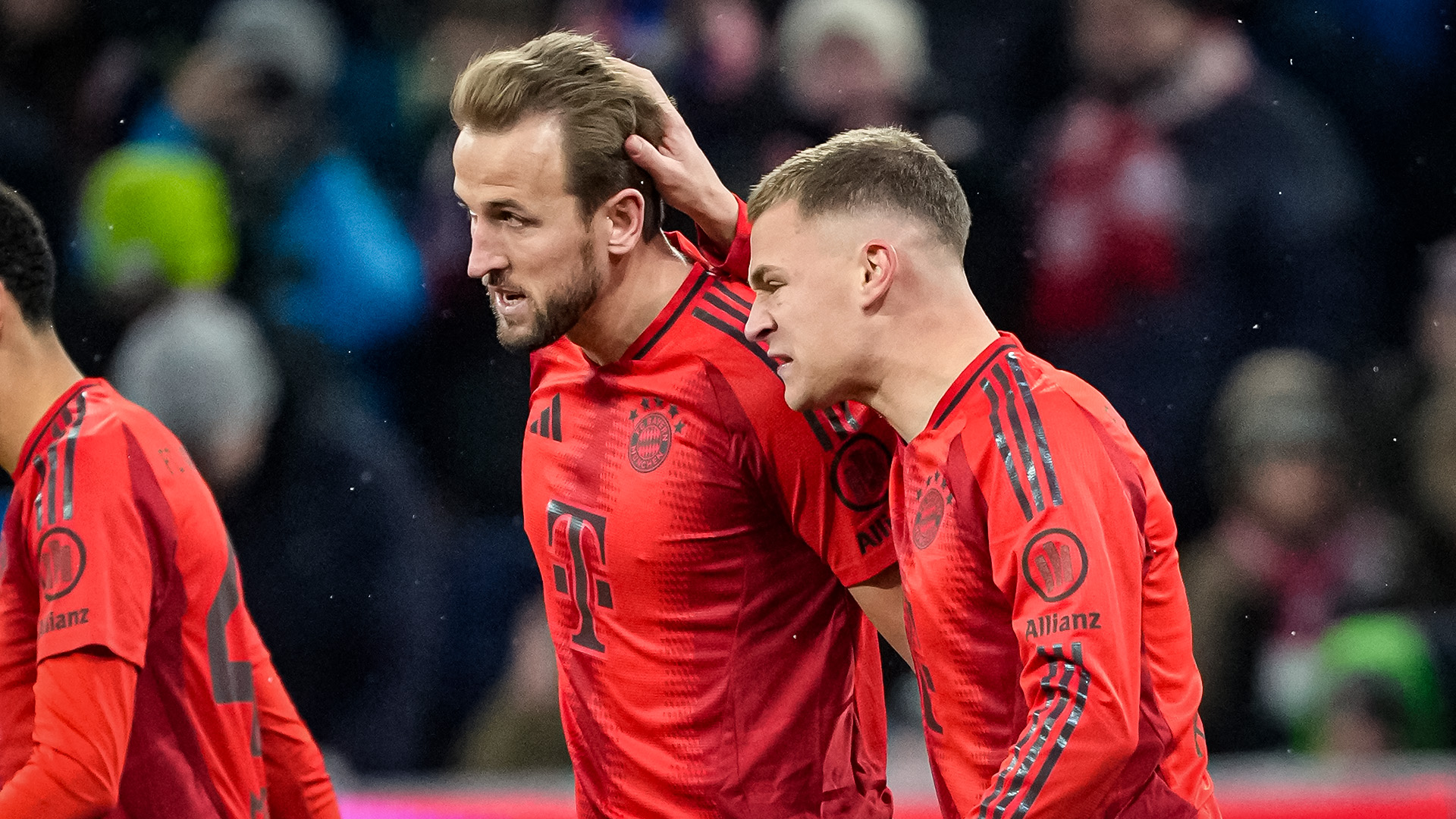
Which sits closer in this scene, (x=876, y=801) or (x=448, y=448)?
(x=876, y=801)

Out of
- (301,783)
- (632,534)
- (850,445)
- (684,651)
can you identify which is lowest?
(301,783)

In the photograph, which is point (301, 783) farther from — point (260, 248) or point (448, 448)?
point (260, 248)

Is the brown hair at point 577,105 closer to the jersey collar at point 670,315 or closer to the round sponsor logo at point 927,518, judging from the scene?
the jersey collar at point 670,315

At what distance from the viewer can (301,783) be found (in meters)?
2.66

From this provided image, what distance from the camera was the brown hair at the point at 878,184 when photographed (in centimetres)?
208

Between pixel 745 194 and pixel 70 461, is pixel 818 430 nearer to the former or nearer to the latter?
pixel 70 461

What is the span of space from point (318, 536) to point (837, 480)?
2.74 metres

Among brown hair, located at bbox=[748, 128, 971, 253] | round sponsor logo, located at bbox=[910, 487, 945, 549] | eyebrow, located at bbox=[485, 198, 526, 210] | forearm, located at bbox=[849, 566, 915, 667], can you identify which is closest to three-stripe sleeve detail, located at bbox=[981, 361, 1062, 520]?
round sponsor logo, located at bbox=[910, 487, 945, 549]

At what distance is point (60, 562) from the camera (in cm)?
231

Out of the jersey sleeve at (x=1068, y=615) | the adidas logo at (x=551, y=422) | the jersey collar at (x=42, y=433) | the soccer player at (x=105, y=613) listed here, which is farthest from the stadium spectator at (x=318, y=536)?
the jersey sleeve at (x=1068, y=615)

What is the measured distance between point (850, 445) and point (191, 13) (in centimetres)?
375

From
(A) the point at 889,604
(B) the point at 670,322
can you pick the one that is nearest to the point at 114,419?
(B) the point at 670,322

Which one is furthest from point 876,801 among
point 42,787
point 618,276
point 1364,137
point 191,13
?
point 191,13

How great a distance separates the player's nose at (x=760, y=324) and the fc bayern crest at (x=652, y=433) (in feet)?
0.65
